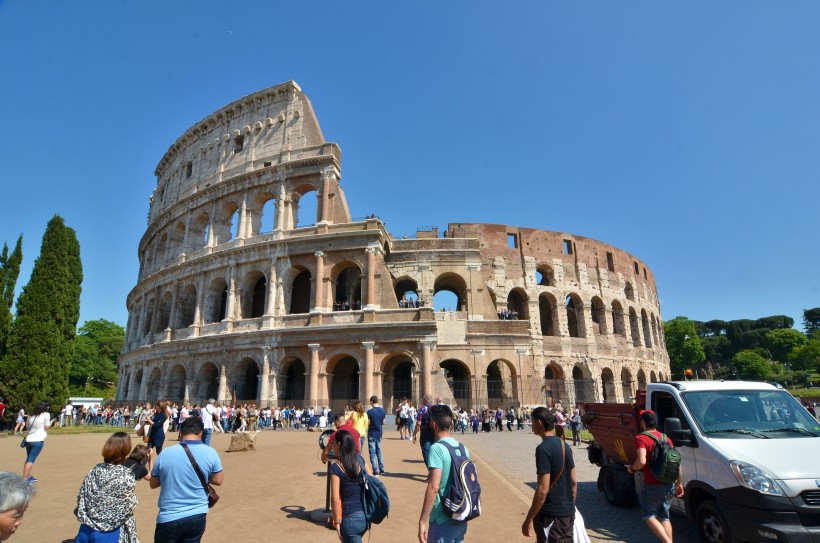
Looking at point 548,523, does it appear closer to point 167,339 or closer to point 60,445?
point 60,445

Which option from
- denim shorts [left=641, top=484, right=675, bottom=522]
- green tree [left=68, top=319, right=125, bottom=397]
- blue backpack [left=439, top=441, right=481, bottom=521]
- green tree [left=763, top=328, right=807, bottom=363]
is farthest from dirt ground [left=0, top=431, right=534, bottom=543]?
green tree [left=763, top=328, right=807, bottom=363]

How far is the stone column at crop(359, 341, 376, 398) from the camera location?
22.1 metres

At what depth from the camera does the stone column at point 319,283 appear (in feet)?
79.0

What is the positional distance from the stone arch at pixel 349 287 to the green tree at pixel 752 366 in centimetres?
6513

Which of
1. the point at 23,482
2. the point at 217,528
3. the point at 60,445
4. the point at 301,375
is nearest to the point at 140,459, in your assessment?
the point at 23,482

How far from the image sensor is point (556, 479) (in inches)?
142

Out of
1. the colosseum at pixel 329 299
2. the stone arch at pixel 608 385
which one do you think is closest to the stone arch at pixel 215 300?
the colosseum at pixel 329 299

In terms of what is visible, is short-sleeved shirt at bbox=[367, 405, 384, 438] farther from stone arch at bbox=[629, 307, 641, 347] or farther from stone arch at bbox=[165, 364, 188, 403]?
stone arch at bbox=[629, 307, 641, 347]

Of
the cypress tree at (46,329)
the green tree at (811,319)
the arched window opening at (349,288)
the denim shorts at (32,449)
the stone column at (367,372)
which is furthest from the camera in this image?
the green tree at (811,319)

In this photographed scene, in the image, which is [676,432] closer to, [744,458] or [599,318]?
[744,458]

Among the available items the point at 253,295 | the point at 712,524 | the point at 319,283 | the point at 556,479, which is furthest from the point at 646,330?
the point at 556,479

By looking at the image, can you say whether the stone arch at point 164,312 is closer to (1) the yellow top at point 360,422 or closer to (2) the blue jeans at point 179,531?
(1) the yellow top at point 360,422

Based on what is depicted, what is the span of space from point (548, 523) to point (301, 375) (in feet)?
80.1

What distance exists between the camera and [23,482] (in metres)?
2.13
